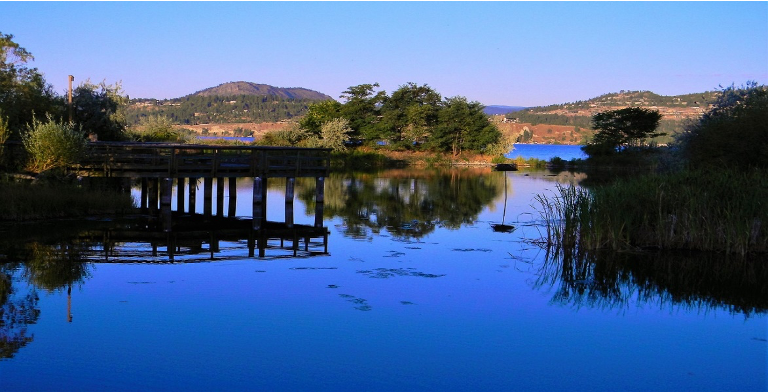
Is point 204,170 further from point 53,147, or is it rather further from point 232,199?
point 53,147

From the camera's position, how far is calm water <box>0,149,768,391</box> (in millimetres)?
9453

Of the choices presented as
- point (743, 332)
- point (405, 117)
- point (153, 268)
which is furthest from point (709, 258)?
point (405, 117)

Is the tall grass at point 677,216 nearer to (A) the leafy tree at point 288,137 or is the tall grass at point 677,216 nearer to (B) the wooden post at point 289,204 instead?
(B) the wooden post at point 289,204

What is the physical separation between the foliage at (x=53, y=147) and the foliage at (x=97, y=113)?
51.5 ft

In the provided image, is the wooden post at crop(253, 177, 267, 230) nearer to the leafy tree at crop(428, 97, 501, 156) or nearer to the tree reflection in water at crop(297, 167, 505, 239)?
the tree reflection in water at crop(297, 167, 505, 239)

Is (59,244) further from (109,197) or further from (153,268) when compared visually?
(109,197)

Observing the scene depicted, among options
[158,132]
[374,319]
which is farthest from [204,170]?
[158,132]

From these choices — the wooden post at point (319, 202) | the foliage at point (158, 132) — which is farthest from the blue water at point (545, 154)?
the wooden post at point (319, 202)

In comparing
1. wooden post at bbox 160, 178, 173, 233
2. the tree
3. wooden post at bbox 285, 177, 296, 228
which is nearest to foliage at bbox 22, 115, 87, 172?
wooden post at bbox 160, 178, 173, 233

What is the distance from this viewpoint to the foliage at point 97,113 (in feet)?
130

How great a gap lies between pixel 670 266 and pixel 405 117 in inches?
2334

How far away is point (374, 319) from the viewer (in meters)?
12.3

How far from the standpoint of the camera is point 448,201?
112 ft

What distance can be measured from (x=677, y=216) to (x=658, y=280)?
137 inches
